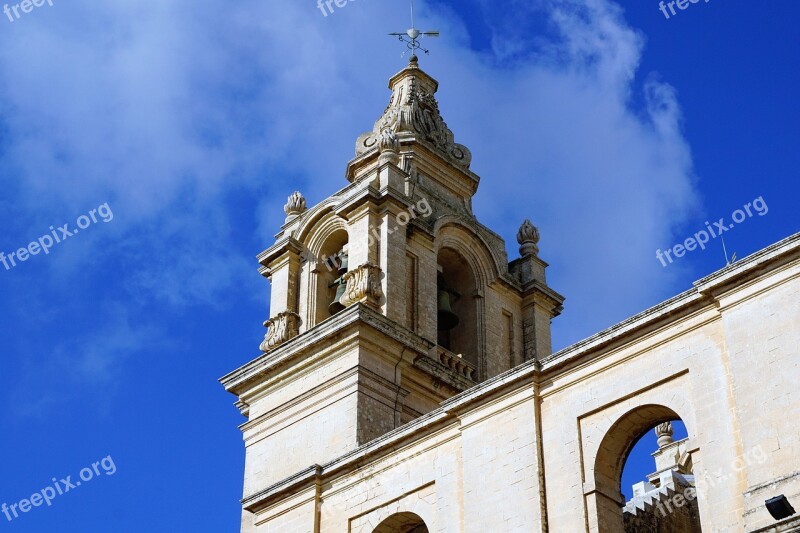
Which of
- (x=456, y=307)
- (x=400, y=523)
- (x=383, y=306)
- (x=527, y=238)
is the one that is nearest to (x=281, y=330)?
(x=383, y=306)

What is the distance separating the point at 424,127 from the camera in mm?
35875

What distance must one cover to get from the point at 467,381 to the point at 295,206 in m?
6.46

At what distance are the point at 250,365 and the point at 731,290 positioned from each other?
45.1ft

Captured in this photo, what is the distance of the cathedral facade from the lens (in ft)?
63.9

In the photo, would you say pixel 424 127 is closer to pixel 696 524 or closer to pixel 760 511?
pixel 696 524

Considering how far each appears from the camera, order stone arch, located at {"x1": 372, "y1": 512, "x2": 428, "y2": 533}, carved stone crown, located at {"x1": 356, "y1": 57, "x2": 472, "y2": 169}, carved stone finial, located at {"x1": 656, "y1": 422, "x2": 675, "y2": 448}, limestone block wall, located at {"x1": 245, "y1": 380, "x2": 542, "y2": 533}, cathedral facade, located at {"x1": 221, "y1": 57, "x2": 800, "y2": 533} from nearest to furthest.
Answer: cathedral facade, located at {"x1": 221, "y1": 57, "x2": 800, "y2": 533} → limestone block wall, located at {"x1": 245, "y1": 380, "x2": 542, "y2": 533} → stone arch, located at {"x1": 372, "y1": 512, "x2": 428, "y2": 533} → carved stone finial, located at {"x1": 656, "y1": 422, "x2": 675, "y2": 448} → carved stone crown, located at {"x1": 356, "y1": 57, "x2": 472, "y2": 169}

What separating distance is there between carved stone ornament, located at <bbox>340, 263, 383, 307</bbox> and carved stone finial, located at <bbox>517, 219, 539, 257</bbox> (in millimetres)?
5438

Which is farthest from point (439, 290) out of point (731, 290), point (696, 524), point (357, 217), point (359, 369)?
point (731, 290)

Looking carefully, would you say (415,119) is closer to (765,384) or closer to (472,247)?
(472,247)

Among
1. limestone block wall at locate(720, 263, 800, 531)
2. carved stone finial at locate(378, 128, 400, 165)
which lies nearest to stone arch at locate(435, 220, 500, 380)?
carved stone finial at locate(378, 128, 400, 165)

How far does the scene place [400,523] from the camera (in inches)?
923

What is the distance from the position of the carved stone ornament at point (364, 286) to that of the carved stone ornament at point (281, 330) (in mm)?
1642

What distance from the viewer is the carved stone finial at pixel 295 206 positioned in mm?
34094

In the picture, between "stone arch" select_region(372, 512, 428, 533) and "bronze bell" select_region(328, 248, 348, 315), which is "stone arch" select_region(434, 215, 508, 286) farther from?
"stone arch" select_region(372, 512, 428, 533)
